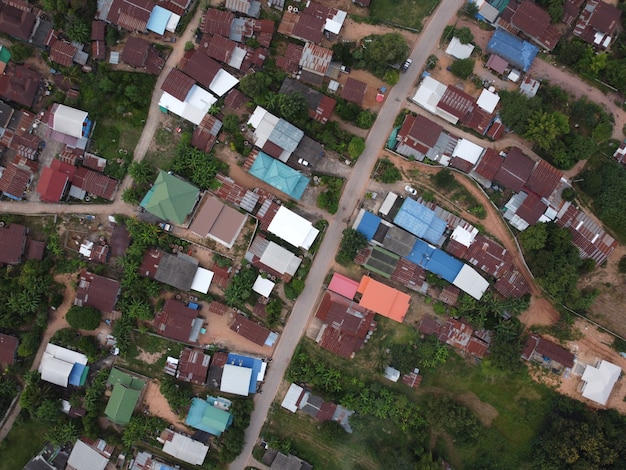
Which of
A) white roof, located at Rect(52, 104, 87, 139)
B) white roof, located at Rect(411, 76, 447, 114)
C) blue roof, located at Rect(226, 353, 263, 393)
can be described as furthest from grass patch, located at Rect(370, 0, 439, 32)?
blue roof, located at Rect(226, 353, 263, 393)

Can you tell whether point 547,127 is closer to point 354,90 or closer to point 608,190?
point 608,190

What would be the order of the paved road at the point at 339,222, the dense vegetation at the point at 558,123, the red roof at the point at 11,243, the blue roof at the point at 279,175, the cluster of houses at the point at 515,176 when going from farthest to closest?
the paved road at the point at 339,222 < the cluster of houses at the point at 515,176 < the red roof at the point at 11,243 < the blue roof at the point at 279,175 < the dense vegetation at the point at 558,123

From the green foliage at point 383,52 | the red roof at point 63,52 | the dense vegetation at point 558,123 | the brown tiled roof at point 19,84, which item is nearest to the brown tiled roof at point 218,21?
the red roof at point 63,52

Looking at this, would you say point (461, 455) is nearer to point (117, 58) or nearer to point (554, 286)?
point (554, 286)

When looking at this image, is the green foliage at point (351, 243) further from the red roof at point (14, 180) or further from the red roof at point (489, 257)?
the red roof at point (14, 180)

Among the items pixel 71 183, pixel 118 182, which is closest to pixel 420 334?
pixel 118 182

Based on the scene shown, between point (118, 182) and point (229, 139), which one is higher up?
point (229, 139)

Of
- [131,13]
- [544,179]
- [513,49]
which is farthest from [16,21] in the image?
[544,179]
